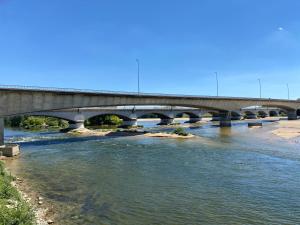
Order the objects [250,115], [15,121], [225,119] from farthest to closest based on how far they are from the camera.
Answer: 1. [250,115]
2. [15,121]
3. [225,119]

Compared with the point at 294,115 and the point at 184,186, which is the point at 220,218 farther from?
the point at 294,115

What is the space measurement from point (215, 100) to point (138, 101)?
33.7 meters

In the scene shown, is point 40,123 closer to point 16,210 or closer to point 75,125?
point 75,125

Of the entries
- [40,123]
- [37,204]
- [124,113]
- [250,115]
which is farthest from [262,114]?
[37,204]

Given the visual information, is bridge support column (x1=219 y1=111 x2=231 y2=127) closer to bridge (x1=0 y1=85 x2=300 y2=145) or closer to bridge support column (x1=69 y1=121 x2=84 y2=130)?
bridge (x1=0 y1=85 x2=300 y2=145)

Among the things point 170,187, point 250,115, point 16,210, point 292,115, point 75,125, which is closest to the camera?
point 16,210

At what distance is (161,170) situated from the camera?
98.3 feet

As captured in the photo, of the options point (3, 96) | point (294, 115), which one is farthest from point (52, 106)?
point (294, 115)

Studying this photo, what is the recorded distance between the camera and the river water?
1741 centimetres

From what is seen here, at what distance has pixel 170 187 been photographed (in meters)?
23.4

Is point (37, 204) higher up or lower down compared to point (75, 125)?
lower down

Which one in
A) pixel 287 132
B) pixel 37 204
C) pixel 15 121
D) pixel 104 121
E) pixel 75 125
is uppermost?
pixel 75 125

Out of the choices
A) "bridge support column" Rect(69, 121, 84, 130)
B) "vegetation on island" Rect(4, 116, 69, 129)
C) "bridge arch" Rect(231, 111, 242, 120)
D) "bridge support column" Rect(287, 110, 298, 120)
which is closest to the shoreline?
"bridge support column" Rect(69, 121, 84, 130)

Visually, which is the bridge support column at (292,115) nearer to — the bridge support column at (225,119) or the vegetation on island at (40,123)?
the bridge support column at (225,119)
